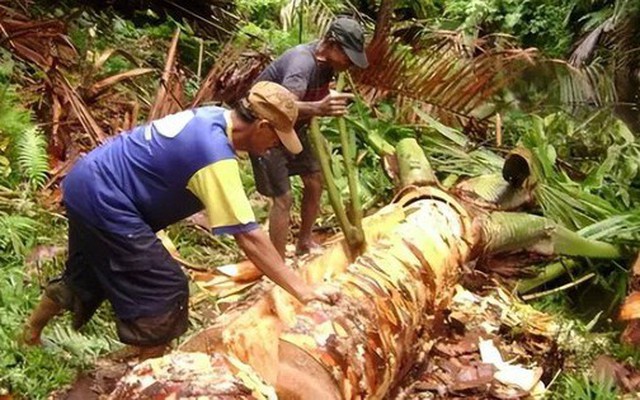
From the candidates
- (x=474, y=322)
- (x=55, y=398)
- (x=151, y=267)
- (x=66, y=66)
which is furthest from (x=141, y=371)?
(x=66, y=66)

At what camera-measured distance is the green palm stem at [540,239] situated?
4688mm

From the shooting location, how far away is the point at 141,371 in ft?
8.54

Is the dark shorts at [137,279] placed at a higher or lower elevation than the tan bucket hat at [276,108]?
lower

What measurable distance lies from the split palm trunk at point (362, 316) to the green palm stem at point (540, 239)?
0.06ft

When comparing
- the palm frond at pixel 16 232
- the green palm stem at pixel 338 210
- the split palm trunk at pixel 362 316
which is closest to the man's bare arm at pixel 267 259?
the split palm trunk at pixel 362 316

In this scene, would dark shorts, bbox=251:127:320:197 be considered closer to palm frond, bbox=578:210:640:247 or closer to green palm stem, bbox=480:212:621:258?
green palm stem, bbox=480:212:621:258

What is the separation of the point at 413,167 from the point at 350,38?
940mm

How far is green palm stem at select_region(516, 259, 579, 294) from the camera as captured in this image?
497 cm

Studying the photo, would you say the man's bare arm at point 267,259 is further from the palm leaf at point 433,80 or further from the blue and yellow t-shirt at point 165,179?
the palm leaf at point 433,80

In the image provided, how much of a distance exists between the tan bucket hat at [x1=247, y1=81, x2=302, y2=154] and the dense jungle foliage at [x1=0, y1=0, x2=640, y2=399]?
1341 millimetres

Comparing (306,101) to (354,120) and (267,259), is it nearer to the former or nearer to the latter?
(267,259)

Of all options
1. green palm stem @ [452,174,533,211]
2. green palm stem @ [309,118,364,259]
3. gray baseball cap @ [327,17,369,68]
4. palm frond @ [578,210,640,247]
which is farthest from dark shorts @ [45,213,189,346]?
palm frond @ [578,210,640,247]

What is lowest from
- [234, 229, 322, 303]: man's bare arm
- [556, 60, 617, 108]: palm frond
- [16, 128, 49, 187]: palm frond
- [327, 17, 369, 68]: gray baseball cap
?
[556, 60, 617, 108]: palm frond

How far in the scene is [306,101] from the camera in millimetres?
4180
